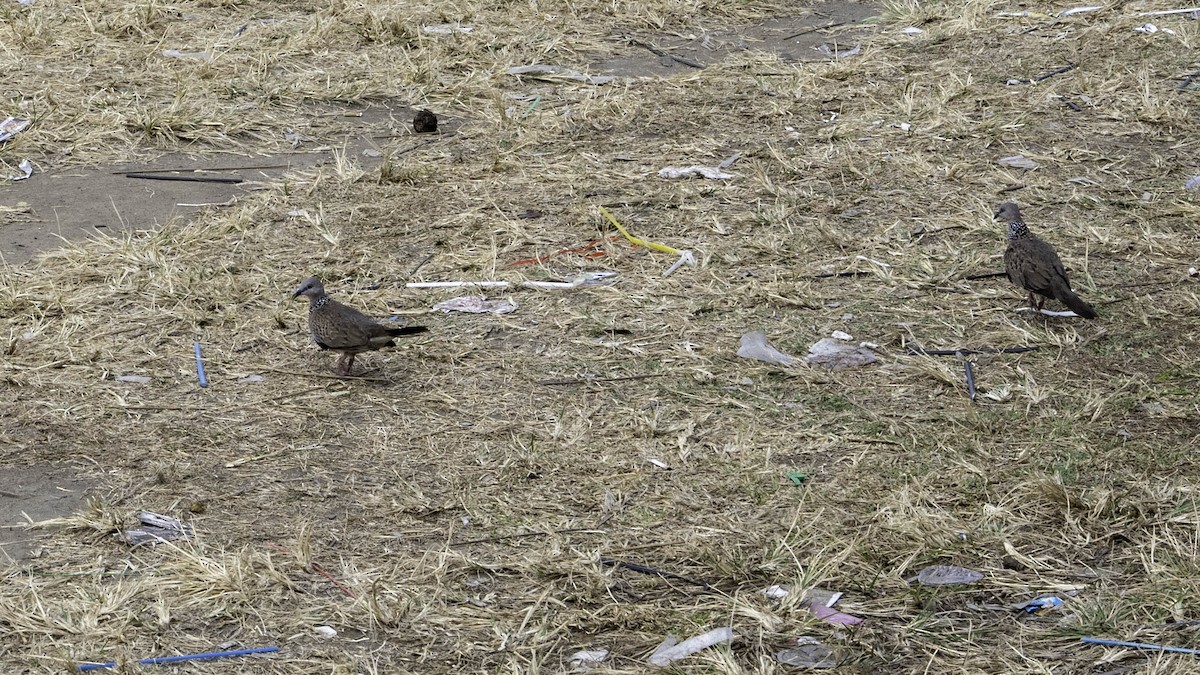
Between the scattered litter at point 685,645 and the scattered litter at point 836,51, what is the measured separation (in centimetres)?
669

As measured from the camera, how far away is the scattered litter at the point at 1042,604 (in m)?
4.21

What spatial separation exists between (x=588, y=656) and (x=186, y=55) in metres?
7.46

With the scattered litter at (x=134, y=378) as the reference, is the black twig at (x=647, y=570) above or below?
above

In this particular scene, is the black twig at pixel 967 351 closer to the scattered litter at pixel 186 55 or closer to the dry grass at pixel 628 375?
the dry grass at pixel 628 375

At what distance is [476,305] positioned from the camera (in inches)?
257

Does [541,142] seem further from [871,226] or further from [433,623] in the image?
[433,623]

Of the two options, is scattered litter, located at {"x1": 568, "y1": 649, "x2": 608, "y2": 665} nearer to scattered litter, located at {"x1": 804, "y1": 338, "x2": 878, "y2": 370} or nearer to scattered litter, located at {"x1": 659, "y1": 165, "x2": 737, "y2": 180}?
scattered litter, located at {"x1": 804, "y1": 338, "x2": 878, "y2": 370}

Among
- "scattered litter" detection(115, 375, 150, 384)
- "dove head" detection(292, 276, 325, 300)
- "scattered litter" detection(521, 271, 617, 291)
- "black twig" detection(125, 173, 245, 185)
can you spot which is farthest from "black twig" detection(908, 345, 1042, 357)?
"black twig" detection(125, 173, 245, 185)

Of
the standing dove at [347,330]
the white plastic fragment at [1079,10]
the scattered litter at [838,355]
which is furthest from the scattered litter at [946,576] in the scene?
the white plastic fragment at [1079,10]

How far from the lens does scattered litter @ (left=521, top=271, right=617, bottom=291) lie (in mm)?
6703

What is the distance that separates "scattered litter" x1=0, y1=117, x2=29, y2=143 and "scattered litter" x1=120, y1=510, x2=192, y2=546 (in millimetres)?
4850

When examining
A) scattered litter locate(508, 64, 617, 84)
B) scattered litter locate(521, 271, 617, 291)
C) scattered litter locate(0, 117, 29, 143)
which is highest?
scattered litter locate(508, 64, 617, 84)

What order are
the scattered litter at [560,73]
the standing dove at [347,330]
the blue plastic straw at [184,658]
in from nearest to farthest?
the blue plastic straw at [184,658]
the standing dove at [347,330]
the scattered litter at [560,73]

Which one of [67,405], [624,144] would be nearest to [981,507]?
[67,405]
